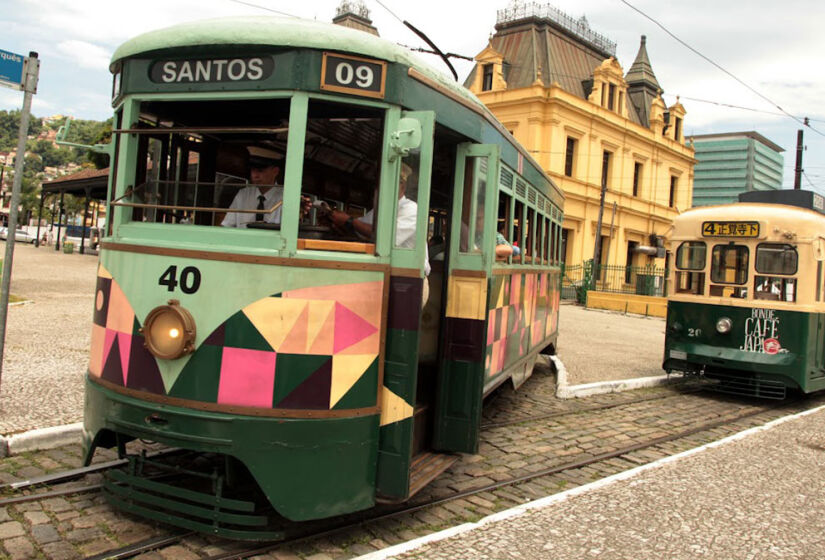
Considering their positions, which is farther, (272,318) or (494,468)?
(494,468)

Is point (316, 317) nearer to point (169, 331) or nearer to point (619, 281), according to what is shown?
point (169, 331)

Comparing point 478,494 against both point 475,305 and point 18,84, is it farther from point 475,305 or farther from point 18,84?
point 18,84

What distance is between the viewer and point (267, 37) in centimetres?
379

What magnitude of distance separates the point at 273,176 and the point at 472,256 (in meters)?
1.67

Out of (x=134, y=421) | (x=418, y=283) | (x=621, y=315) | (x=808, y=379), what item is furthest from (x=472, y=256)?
(x=621, y=315)

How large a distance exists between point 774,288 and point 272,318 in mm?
8623

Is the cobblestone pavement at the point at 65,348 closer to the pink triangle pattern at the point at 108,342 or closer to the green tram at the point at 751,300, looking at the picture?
the green tram at the point at 751,300

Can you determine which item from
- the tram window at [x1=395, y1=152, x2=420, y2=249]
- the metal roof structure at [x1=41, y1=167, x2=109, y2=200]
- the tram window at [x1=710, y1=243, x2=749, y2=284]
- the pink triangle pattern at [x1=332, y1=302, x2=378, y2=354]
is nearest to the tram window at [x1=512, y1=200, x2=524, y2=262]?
the tram window at [x1=395, y1=152, x2=420, y2=249]

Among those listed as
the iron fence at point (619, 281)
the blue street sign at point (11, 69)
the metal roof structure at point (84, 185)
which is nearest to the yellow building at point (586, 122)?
the iron fence at point (619, 281)

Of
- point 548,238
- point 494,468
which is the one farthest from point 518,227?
point 494,468

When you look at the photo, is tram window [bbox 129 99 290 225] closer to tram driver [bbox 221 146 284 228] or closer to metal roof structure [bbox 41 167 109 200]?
tram driver [bbox 221 146 284 228]

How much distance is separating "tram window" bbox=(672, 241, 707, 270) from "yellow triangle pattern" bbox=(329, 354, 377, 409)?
810 centimetres

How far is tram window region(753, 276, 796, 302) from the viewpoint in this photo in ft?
32.3

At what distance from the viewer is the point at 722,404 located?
9.92m
